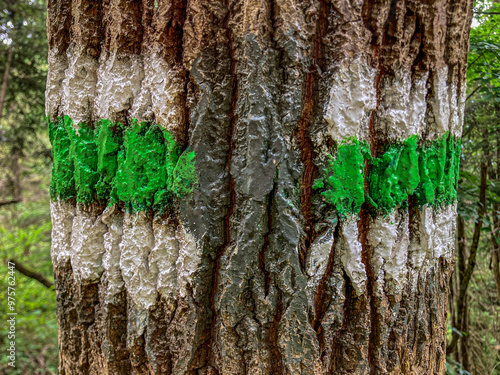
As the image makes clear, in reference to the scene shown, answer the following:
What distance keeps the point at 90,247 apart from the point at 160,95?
49cm

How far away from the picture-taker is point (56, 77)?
3.43 feet

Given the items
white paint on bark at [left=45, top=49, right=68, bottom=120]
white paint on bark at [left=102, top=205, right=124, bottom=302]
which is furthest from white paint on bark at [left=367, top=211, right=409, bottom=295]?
white paint on bark at [left=45, top=49, right=68, bottom=120]

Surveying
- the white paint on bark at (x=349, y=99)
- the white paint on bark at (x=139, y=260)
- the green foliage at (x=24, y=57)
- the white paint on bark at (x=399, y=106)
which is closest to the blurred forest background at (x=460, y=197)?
the green foliage at (x=24, y=57)

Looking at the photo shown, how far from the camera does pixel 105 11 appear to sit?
0.94 metres

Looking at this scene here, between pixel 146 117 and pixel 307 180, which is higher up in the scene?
pixel 146 117

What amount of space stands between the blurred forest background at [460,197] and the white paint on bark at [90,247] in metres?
2.40

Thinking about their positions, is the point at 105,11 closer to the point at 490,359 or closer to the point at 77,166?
the point at 77,166

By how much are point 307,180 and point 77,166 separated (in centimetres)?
67

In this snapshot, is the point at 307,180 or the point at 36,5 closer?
the point at 307,180

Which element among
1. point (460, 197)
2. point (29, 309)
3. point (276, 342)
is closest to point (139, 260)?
point (276, 342)

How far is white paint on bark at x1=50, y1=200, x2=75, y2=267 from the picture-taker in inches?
40.1

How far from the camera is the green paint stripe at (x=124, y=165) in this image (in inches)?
34.2

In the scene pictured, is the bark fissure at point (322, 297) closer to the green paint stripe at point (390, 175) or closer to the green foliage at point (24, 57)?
the green paint stripe at point (390, 175)

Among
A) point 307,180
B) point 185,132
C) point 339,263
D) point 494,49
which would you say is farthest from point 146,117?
point 494,49
